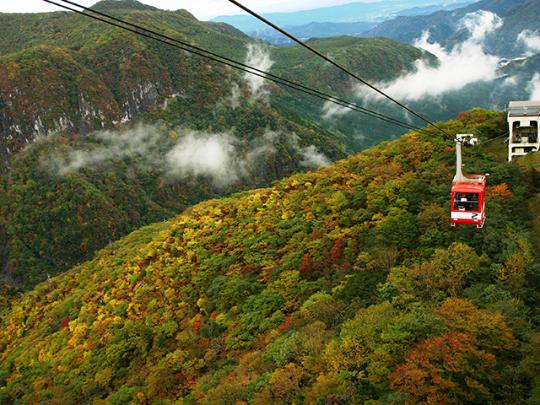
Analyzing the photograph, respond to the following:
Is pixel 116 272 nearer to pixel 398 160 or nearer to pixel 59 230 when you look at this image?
pixel 398 160

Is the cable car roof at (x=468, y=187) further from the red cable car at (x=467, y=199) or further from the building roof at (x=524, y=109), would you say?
the building roof at (x=524, y=109)

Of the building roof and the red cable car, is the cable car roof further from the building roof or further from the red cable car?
the building roof

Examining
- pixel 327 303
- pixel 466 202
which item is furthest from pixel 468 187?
pixel 327 303

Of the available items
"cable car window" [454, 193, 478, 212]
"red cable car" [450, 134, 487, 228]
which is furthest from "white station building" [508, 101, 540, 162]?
"cable car window" [454, 193, 478, 212]

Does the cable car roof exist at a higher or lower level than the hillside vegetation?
higher

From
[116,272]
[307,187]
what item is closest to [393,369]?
[307,187]

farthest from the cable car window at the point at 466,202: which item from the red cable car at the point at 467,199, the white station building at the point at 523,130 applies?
the white station building at the point at 523,130

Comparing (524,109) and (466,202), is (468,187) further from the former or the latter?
(524,109)
